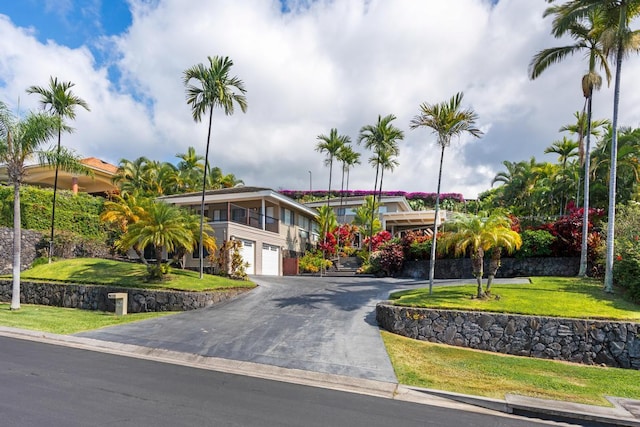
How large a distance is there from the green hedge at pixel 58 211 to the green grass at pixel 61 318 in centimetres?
913

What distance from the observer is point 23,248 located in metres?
23.5

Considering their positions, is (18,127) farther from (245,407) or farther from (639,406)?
(639,406)

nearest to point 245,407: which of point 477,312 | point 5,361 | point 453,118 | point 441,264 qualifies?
point 5,361

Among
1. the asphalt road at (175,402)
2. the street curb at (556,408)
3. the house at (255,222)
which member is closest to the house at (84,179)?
the house at (255,222)

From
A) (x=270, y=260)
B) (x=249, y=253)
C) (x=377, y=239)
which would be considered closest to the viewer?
(x=249, y=253)

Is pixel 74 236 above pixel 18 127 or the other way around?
the other way around

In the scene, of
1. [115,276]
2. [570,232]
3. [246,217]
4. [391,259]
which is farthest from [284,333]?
[570,232]

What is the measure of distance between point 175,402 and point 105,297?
42.8 feet

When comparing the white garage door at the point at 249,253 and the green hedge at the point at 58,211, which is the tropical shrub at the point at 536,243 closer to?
the white garage door at the point at 249,253

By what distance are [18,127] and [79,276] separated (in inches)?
283

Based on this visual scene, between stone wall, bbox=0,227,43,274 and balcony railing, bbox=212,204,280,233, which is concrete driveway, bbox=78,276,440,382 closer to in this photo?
balcony railing, bbox=212,204,280,233

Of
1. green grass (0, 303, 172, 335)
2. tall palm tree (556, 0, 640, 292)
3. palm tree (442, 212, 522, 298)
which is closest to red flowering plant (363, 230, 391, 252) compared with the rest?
palm tree (442, 212, 522, 298)

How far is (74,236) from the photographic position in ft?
83.9

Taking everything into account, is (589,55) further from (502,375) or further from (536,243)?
(502,375)
